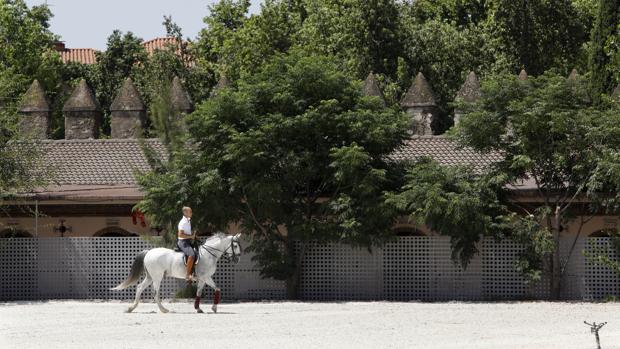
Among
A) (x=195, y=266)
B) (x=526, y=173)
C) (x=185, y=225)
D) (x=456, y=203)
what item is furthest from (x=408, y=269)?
(x=185, y=225)

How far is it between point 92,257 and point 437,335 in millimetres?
16199

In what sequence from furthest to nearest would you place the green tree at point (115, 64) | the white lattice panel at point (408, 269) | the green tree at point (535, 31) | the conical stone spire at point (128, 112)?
the green tree at point (115, 64) < the green tree at point (535, 31) < the conical stone spire at point (128, 112) < the white lattice panel at point (408, 269)

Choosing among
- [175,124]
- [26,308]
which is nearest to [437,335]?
[26,308]

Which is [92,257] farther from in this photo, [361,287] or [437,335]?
[437,335]

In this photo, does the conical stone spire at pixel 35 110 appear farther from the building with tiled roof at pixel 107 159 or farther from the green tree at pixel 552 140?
the green tree at pixel 552 140

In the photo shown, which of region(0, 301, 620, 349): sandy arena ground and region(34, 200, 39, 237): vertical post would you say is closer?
region(0, 301, 620, 349): sandy arena ground

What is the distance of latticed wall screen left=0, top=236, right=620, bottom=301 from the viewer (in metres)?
35.3

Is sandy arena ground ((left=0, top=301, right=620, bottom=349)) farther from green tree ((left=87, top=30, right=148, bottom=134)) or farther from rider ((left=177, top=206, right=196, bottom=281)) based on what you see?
green tree ((left=87, top=30, right=148, bottom=134))

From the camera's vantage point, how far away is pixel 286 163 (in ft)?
114

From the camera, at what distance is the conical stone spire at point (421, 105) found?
Answer: 42.8 m

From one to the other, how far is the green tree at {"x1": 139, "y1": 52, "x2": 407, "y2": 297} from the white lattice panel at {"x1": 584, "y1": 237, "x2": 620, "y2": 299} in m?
4.64

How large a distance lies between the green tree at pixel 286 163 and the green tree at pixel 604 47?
30.2ft

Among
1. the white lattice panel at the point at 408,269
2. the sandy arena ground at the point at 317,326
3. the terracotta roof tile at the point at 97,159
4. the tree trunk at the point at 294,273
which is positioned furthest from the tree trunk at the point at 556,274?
the terracotta roof tile at the point at 97,159

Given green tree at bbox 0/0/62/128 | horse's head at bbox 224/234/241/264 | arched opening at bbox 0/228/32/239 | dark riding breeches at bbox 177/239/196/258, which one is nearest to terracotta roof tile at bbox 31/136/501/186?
arched opening at bbox 0/228/32/239
